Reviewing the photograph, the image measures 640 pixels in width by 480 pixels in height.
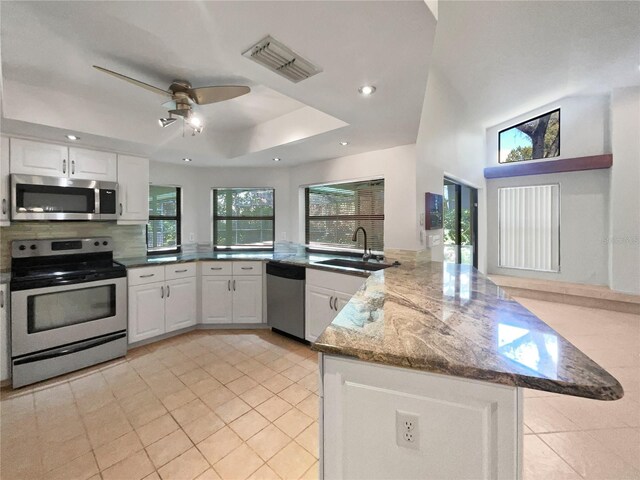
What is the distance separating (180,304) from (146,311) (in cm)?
36

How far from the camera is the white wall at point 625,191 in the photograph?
3840 millimetres

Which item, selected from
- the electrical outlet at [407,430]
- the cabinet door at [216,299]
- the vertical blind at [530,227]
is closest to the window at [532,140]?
the vertical blind at [530,227]

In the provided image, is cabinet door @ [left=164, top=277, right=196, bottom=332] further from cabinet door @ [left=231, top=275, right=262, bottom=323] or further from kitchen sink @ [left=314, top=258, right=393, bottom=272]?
kitchen sink @ [left=314, top=258, right=393, bottom=272]

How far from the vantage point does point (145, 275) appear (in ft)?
9.79

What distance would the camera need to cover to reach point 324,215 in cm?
398

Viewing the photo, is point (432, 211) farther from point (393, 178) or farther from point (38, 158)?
point (38, 158)

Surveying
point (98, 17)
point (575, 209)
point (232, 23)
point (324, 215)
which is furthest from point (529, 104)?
point (98, 17)

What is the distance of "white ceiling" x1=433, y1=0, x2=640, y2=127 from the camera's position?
219cm

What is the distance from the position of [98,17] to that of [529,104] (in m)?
5.46

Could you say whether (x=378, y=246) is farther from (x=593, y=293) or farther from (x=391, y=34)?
(x=593, y=293)

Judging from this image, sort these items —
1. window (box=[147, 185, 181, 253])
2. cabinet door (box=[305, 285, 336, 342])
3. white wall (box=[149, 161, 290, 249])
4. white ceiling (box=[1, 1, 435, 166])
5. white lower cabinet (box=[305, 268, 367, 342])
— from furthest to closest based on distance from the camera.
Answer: white wall (box=[149, 161, 290, 249]) → window (box=[147, 185, 181, 253]) → cabinet door (box=[305, 285, 336, 342]) → white lower cabinet (box=[305, 268, 367, 342]) → white ceiling (box=[1, 1, 435, 166])

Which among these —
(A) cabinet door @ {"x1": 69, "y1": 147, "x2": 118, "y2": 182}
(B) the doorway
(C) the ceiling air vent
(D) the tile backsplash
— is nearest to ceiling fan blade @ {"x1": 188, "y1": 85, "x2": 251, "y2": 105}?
(C) the ceiling air vent

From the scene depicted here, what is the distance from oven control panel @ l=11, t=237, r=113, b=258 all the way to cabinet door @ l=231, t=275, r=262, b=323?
153 centimetres

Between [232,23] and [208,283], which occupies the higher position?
[232,23]
